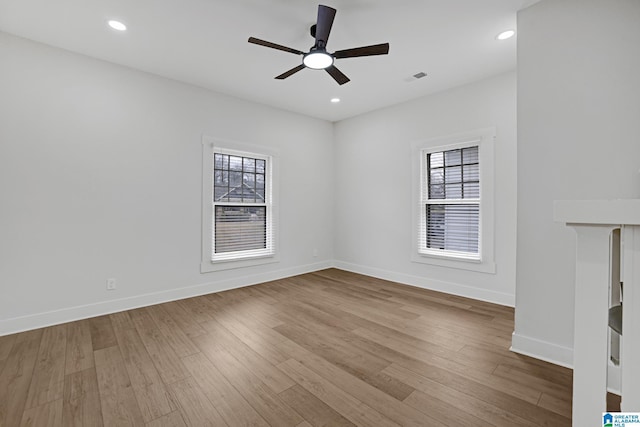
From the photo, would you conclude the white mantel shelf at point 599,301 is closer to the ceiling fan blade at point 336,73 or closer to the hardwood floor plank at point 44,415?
the ceiling fan blade at point 336,73

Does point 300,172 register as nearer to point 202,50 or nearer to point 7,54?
point 202,50

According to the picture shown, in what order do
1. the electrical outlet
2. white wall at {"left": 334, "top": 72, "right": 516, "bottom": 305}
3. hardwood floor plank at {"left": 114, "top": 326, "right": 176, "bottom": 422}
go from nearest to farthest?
1. hardwood floor plank at {"left": 114, "top": 326, "right": 176, "bottom": 422}
2. the electrical outlet
3. white wall at {"left": 334, "top": 72, "right": 516, "bottom": 305}

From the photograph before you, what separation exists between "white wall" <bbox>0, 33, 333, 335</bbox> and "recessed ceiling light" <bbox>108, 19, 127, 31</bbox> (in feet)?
2.65

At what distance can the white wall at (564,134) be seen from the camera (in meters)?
1.94

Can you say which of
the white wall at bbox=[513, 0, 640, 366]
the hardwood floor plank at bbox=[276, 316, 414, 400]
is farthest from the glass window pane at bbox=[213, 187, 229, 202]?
the white wall at bbox=[513, 0, 640, 366]

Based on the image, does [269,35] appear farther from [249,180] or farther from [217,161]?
[249,180]

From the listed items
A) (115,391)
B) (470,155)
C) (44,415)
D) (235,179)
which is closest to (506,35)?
(470,155)

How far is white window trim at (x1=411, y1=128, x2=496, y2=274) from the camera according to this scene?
11.6 ft

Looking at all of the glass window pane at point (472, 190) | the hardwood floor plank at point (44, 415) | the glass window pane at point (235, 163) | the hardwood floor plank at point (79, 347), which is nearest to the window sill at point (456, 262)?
the glass window pane at point (472, 190)

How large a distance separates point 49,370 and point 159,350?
2.36ft

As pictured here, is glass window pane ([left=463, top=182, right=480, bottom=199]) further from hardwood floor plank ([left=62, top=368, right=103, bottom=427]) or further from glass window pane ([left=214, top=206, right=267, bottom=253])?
hardwood floor plank ([left=62, top=368, right=103, bottom=427])

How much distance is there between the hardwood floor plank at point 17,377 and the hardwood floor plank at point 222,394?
3.03 feet

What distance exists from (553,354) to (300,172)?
4.06 meters

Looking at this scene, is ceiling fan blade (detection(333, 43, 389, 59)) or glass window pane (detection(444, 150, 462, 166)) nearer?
ceiling fan blade (detection(333, 43, 389, 59))
